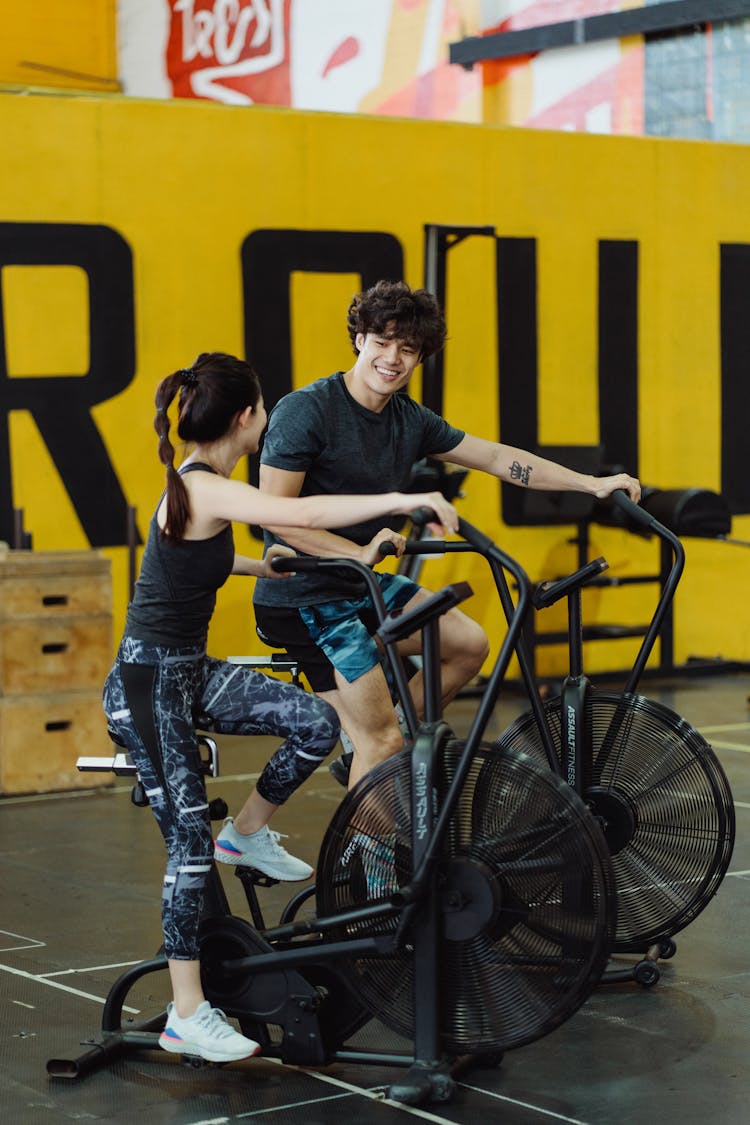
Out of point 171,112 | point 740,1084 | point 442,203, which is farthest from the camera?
point 442,203

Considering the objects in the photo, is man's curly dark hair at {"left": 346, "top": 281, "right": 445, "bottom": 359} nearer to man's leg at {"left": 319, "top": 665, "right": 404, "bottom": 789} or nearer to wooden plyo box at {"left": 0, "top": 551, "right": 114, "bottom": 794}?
man's leg at {"left": 319, "top": 665, "right": 404, "bottom": 789}

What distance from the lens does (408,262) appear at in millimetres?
9109

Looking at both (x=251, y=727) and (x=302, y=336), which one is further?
(x=302, y=336)

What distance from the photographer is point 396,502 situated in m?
3.14

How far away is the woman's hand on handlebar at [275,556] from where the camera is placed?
354cm

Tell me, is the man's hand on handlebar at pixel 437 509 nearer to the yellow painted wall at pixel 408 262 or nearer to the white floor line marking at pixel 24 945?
the white floor line marking at pixel 24 945

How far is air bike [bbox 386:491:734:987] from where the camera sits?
4.07 m

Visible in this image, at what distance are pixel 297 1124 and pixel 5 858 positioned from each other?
2641 mm

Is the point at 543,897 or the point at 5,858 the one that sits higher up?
the point at 543,897

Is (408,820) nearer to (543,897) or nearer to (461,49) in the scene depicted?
(543,897)

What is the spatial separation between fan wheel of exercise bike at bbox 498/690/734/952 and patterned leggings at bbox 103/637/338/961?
32.6 inches

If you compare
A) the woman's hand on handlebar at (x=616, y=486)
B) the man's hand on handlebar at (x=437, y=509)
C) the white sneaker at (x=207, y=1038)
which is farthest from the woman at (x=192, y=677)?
the woman's hand on handlebar at (x=616, y=486)

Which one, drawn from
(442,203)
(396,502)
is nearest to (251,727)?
(396,502)

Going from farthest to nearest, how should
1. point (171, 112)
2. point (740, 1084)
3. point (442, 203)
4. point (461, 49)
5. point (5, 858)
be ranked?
point (461, 49)
point (442, 203)
point (171, 112)
point (5, 858)
point (740, 1084)
